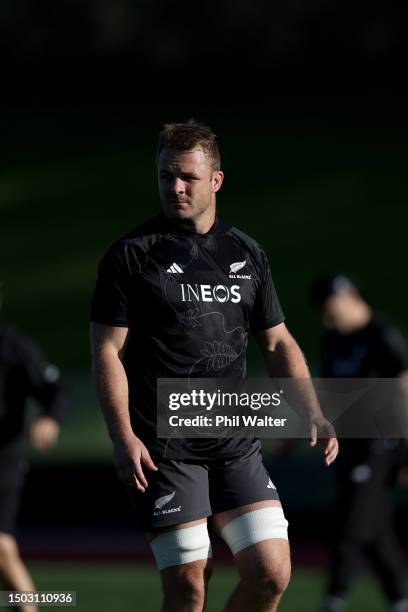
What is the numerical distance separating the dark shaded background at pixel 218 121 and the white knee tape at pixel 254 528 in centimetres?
2250

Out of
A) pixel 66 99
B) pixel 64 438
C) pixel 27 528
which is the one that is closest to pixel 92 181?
pixel 66 99

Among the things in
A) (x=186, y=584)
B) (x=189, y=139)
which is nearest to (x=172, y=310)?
(x=189, y=139)

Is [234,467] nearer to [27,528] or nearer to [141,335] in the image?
[141,335]

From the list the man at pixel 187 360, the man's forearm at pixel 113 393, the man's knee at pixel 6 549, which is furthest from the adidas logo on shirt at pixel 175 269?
the man's knee at pixel 6 549

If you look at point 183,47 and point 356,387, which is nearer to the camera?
point 356,387

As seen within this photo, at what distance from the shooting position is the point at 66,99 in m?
35.3

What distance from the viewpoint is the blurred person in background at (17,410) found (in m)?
7.95

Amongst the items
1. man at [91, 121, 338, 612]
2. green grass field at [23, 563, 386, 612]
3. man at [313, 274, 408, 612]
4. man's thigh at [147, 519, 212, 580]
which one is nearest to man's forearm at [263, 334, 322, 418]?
man at [91, 121, 338, 612]

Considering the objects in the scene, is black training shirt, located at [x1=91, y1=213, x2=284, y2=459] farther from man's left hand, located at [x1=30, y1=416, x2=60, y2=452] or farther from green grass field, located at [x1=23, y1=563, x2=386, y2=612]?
green grass field, located at [x1=23, y1=563, x2=386, y2=612]

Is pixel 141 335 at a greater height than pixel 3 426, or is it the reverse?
pixel 141 335

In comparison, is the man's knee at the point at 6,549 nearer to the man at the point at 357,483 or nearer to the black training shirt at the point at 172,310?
the man at the point at 357,483

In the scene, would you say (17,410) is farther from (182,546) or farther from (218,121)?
(218,121)

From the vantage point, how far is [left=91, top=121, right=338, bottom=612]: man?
223 inches

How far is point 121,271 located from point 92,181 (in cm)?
2714
